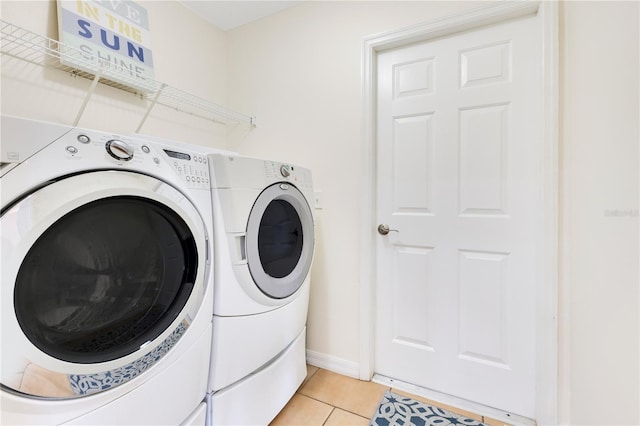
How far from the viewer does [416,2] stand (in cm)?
147

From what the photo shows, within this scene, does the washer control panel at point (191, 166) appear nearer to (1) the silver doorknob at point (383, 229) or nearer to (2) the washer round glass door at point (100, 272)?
(2) the washer round glass door at point (100, 272)

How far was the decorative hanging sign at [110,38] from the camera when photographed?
1.23 meters

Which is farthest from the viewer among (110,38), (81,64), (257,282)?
(110,38)

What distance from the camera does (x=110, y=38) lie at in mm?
1355

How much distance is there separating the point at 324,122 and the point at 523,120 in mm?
1006

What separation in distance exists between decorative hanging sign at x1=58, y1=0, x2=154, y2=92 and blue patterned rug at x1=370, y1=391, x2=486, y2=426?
1962 mm

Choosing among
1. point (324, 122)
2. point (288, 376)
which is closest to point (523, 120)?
point (324, 122)

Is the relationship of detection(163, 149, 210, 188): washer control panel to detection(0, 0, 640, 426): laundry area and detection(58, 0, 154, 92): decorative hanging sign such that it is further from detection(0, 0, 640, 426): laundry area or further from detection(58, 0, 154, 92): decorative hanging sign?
detection(58, 0, 154, 92): decorative hanging sign

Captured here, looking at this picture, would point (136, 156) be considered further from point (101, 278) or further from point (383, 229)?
point (383, 229)

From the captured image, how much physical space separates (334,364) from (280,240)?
2.98 ft

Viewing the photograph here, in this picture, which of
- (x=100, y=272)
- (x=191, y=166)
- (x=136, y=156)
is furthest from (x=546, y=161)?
(x=100, y=272)

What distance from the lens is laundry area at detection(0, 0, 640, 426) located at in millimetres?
691

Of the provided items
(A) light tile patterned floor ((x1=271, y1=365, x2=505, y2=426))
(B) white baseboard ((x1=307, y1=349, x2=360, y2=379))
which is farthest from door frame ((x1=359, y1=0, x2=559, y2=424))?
(B) white baseboard ((x1=307, y1=349, x2=360, y2=379))

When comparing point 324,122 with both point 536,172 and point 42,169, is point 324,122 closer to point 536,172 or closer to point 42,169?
point 536,172
